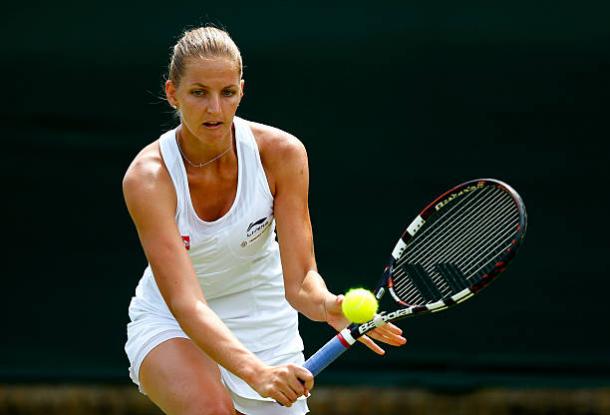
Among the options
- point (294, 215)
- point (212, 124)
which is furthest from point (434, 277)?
point (212, 124)

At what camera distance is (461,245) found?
3766mm

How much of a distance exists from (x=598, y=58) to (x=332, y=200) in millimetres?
1293

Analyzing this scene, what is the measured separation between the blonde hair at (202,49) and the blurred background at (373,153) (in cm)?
167

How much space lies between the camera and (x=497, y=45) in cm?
525

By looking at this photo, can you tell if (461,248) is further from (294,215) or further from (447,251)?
(294,215)

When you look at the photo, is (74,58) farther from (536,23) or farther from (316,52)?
(536,23)

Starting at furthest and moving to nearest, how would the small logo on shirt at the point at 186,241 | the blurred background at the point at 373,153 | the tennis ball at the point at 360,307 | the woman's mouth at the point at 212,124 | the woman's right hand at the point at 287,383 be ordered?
the blurred background at the point at 373,153 < the small logo on shirt at the point at 186,241 < the woman's mouth at the point at 212,124 < the tennis ball at the point at 360,307 < the woman's right hand at the point at 287,383

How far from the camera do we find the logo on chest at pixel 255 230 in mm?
3838

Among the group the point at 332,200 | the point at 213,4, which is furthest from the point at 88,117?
the point at 332,200

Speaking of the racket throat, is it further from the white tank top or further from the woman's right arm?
the white tank top

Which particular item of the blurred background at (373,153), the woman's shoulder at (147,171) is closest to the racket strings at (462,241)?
the woman's shoulder at (147,171)

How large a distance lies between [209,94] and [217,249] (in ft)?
1.68

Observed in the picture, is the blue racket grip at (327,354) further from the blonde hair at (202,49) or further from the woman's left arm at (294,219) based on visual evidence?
the blonde hair at (202,49)

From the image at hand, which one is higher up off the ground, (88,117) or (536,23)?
(536,23)
